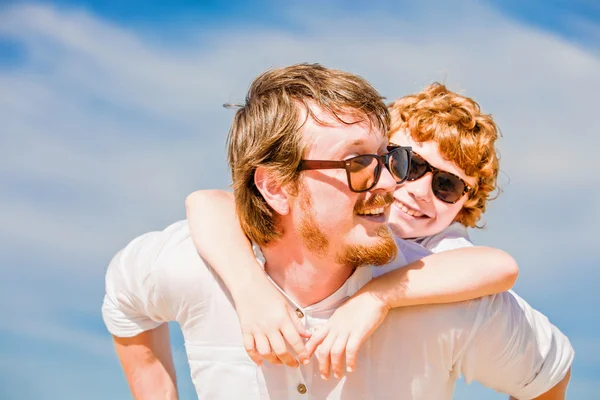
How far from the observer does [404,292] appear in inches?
117

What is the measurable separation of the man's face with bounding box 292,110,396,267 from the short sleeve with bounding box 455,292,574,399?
1.71 ft

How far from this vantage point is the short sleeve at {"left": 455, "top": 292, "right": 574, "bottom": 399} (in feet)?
10.2

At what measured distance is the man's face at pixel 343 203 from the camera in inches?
121

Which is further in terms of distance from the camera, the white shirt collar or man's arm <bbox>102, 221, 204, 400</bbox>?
man's arm <bbox>102, 221, 204, 400</bbox>

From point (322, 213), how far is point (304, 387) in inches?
29.8

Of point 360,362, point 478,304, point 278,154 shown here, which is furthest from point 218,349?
point 478,304

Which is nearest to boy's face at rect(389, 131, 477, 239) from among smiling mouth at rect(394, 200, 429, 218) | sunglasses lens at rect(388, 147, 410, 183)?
smiling mouth at rect(394, 200, 429, 218)

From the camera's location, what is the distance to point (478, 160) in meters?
4.55

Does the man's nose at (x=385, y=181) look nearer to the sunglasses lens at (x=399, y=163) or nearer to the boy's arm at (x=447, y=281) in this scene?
the sunglasses lens at (x=399, y=163)

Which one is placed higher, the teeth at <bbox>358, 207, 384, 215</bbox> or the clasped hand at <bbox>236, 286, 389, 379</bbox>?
the teeth at <bbox>358, 207, 384, 215</bbox>

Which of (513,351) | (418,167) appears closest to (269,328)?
(513,351)

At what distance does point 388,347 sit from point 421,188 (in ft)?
4.61

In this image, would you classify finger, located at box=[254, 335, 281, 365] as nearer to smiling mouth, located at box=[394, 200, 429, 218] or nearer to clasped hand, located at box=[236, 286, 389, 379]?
clasped hand, located at box=[236, 286, 389, 379]

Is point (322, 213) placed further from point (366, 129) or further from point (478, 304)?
point (478, 304)
